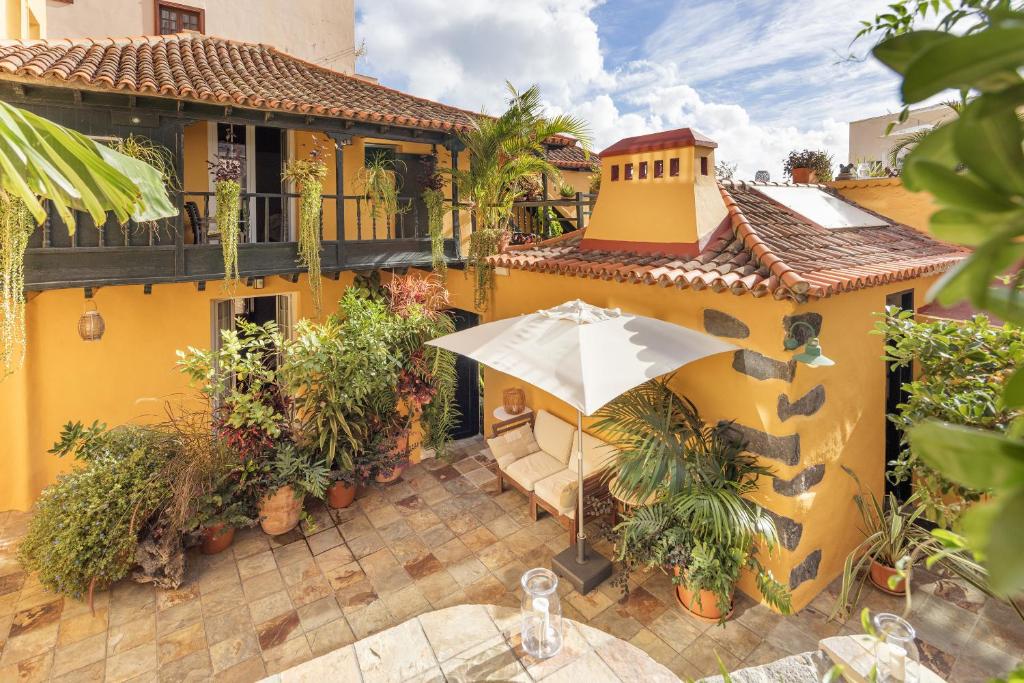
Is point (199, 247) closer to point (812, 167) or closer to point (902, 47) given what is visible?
point (902, 47)

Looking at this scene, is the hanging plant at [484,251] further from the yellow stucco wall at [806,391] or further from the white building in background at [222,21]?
the white building in background at [222,21]

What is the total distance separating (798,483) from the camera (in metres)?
5.88

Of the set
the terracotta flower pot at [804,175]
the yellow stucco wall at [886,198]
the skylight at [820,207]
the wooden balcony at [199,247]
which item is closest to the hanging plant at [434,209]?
the wooden balcony at [199,247]

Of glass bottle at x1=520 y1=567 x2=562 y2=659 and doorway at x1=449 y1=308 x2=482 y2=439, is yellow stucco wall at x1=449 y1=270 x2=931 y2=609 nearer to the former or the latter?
glass bottle at x1=520 y1=567 x2=562 y2=659

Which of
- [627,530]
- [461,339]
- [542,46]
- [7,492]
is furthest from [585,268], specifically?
[7,492]

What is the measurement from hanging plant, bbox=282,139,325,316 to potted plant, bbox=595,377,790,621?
5834 mm

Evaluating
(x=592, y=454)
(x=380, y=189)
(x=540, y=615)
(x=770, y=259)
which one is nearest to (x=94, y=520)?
(x=540, y=615)

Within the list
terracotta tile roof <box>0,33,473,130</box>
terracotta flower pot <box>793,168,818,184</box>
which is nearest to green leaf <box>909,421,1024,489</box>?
terracotta tile roof <box>0,33,473,130</box>

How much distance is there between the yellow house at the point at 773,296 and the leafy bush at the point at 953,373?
727mm

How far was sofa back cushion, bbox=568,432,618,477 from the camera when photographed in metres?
7.56

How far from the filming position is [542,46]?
44.6 feet

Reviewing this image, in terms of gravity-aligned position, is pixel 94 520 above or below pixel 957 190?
below

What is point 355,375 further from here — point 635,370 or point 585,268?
point 635,370

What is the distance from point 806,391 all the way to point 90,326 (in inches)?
401
